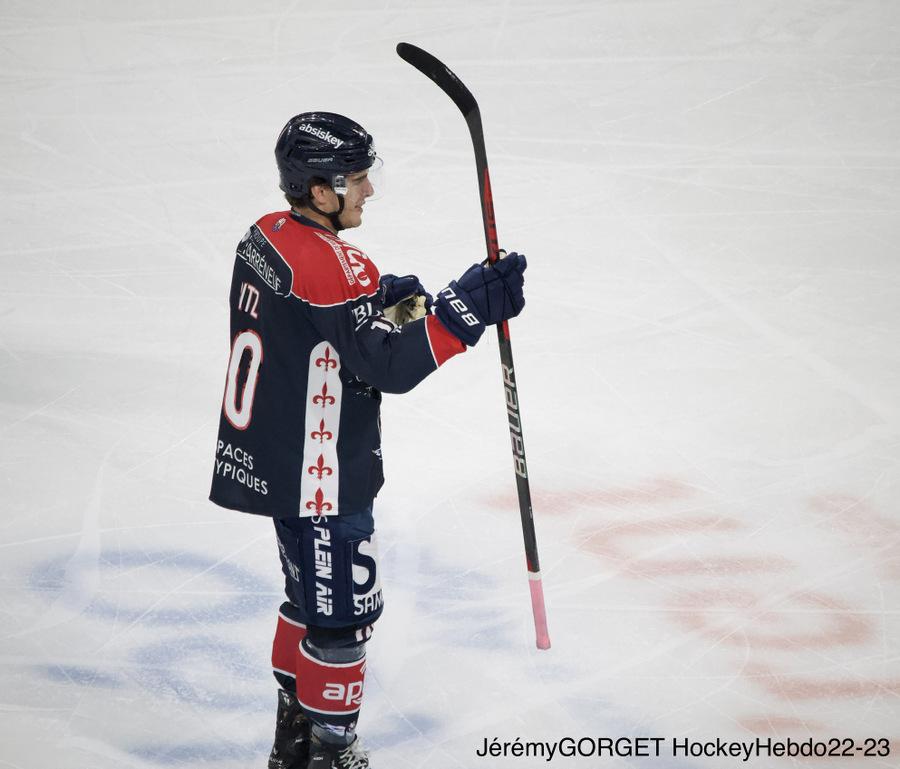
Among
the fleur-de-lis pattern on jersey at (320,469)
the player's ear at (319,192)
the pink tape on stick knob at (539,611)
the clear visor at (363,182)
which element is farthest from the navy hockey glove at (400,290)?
the pink tape on stick knob at (539,611)

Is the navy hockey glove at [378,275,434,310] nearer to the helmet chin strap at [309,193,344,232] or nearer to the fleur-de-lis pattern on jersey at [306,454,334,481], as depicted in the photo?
the helmet chin strap at [309,193,344,232]

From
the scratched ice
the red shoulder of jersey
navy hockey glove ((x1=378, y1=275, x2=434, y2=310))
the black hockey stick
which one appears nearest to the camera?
the red shoulder of jersey

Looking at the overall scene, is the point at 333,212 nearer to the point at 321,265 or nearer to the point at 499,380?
the point at 321,265

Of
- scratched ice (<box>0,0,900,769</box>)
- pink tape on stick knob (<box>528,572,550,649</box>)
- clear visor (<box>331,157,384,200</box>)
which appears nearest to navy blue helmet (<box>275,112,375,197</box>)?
clear visor (<box>331,157,384,200</box>)

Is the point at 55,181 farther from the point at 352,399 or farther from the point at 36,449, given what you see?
the point at 352,399

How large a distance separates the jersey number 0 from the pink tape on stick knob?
82cm

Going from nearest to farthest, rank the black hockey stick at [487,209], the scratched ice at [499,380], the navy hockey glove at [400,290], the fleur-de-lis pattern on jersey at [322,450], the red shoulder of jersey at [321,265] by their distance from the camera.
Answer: the red shoulder of jersey at [321,265] < the fleur-de-lis pattern on jersey at [322,450] < the black hockey stick at [487,209] < the navy hockey glove at [400,290] < the scratched ice at [499,380]

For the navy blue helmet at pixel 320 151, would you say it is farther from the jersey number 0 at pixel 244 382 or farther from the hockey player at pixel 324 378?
the jersey number 0 at pixel 244 382

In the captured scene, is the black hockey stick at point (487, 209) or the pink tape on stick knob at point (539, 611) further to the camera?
the pink tape on stick knob at point (539, 611)

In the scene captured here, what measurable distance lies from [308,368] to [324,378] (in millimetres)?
37

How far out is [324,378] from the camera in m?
2.35

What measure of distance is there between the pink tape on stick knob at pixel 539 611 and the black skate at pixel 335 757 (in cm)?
57

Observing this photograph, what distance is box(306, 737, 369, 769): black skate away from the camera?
2492mm

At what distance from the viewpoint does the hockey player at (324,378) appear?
89.7 inches
